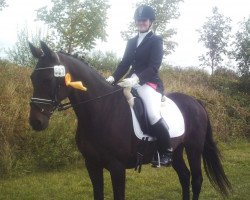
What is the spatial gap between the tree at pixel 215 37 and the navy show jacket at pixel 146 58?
24.5 metres

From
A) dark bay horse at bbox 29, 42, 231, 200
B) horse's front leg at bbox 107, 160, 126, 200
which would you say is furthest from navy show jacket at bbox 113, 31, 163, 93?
horse's front leg at bbox 107, 160, 126, 200

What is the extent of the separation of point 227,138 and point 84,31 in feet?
31.0

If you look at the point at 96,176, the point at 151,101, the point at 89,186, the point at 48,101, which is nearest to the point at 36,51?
the point at 48,101

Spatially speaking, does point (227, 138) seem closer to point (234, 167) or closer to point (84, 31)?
point (234, 167)

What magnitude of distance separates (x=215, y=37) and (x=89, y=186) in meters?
23.4

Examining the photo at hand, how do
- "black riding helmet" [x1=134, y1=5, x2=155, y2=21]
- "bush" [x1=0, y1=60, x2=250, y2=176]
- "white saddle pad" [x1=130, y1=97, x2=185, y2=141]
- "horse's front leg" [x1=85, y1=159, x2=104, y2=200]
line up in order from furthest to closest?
"bush" [x1=0, y1=60, x2=250, y2=176] → "white saddle pad" [x1=130, y1=97, x2=185, y2=141] → "black riding helmet" [x1=134, y1=5, x2=155, y2=21] → "horse's front leg" [x1=85, y1=159, x2=104, y2=200]

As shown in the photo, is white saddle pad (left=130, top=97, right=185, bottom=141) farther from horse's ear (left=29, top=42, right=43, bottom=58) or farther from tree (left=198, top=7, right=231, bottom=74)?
tree (left=198, top=7, right=231, bottom=74)

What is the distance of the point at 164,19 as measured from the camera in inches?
950

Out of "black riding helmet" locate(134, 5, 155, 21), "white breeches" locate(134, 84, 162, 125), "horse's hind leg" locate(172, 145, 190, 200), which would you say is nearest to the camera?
"white breeches" locate(134, 84, 162, 125)

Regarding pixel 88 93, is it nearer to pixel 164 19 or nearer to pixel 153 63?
pixel 153 63

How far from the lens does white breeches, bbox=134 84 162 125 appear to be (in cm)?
472

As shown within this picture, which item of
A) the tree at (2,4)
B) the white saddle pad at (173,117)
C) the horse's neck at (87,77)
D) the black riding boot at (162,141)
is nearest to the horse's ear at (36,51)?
the horse's neck at (87,77)

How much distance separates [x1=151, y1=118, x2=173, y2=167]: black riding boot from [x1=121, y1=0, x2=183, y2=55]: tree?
1937cm

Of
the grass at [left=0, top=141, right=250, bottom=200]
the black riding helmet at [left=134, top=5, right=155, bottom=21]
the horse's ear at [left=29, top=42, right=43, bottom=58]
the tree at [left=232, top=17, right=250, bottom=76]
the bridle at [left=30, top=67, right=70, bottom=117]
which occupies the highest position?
the tree at [left=232, top=17, right=250, bottom=76]
